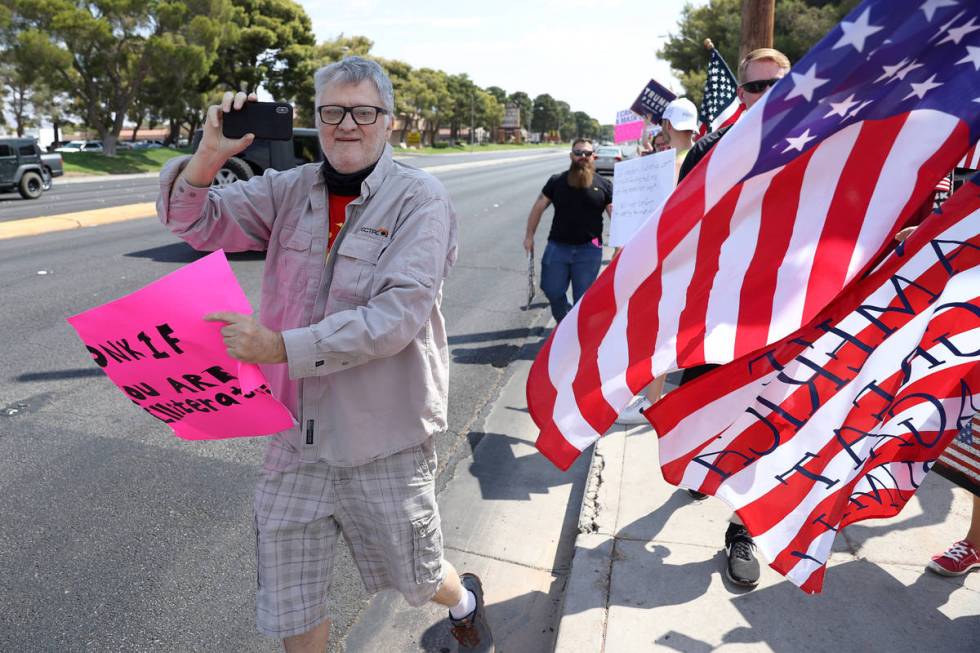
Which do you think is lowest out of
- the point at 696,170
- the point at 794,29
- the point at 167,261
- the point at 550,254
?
the point at 167,261

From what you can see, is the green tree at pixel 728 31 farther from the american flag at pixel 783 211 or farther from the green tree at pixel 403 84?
the green tree at pixel 403 84

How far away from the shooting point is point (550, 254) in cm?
612

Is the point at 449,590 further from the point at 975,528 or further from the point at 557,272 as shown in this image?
the point at 557,272

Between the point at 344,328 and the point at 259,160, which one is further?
the point at 259,160

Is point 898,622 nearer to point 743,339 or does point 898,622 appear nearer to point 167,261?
point 743,339

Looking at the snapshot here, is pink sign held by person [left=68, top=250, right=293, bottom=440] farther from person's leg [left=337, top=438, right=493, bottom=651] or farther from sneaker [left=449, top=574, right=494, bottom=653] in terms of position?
sneaker [left=449, top=574, right=494, bottom=653]

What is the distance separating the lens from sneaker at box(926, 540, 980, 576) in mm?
2928

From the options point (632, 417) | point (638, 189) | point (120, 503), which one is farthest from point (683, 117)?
point (120, 503)

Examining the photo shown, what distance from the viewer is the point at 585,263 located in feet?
19.9

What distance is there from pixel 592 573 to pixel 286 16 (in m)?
54.9

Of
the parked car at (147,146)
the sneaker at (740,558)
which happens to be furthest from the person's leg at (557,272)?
the parked car at (147,146)

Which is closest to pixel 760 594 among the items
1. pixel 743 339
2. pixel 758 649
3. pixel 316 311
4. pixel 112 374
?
pixel 758 649

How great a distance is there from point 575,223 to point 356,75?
4.05m

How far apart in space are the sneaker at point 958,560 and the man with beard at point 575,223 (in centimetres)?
353
